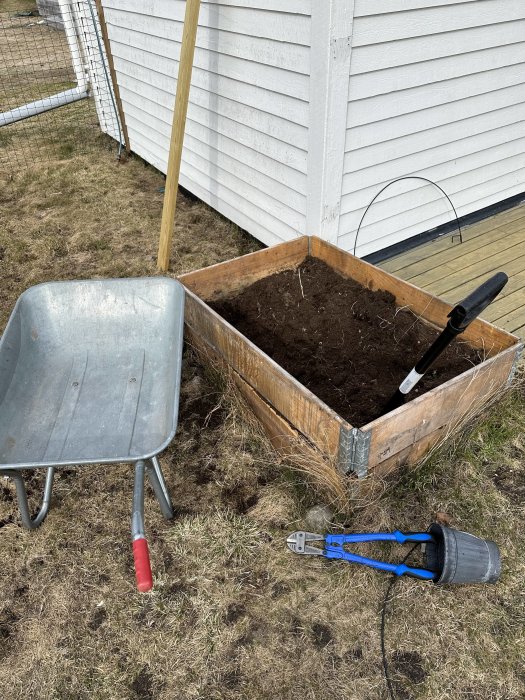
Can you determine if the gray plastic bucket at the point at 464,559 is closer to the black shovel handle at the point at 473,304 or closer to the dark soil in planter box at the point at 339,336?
the dark soil in planter box at the point at 339,336

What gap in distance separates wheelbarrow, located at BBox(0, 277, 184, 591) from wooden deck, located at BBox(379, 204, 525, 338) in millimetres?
1959

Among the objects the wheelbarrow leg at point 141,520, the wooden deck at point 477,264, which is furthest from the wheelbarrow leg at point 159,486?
the wooden deck at point 477,264

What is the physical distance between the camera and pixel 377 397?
2.17m

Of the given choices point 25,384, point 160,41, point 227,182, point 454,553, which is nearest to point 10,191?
point 160,41

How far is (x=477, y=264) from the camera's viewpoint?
135 inches

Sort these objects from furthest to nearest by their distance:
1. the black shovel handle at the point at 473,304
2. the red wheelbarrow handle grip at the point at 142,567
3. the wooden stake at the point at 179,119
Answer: the wooden stake at the point at 179,119 → the black shovel handle at the point at 473,304 → the red wheelbarrow handle grip at the point at 142,567

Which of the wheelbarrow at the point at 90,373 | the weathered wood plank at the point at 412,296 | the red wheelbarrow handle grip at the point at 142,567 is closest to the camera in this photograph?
the red wheelbarrow handle grip at the point at 142,567

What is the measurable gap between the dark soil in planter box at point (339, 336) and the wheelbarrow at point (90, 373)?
669 mm

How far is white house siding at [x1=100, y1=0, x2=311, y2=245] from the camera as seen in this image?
278 cm

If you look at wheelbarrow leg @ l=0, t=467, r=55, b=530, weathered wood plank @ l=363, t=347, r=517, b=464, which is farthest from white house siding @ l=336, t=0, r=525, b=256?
wheelbarrow leg @ l=0, t=467, r=55, b=530

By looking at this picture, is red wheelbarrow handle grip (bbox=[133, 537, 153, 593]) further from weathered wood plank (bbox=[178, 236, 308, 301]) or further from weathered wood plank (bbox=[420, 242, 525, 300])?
weathered wood plank (bbox=[420, 242, 525, 300])

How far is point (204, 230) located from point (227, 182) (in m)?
0.49

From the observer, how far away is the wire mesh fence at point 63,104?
569cm

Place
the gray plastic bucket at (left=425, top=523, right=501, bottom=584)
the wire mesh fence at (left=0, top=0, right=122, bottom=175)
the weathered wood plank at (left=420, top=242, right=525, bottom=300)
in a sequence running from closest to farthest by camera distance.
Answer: the gray plastic bucket at (left=425, top=523, right=501, bottom=584) < the weathered wood plank at (left=420, top=242, right=525, bottom=300) < the wire mesh fence at (left=0, top=0, right=122, bottom=175)
